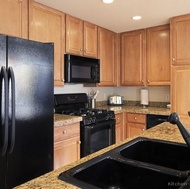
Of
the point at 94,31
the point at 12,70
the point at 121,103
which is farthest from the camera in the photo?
the point at 121,103

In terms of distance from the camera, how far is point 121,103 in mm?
3902

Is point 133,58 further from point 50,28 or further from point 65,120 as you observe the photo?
point 65,120

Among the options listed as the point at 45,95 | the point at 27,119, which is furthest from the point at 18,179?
the point at 45,95

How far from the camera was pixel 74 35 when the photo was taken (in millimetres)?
2832

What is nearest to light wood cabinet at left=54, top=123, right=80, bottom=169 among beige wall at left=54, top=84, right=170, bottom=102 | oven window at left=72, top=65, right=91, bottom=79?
oven window at left=72, top=65, right=91, bottom=79

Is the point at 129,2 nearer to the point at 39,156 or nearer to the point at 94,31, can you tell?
the point at 94,31

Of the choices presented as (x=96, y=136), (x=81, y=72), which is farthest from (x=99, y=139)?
(x=81, y=72)

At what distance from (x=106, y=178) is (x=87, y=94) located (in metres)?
2.61

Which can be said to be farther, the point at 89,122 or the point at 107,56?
the point at 107,56

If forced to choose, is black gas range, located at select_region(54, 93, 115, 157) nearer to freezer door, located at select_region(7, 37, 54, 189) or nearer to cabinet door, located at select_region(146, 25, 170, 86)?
freezer door, located at select_region(7, 37, 54, 189)

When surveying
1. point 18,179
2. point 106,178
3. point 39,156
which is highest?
point 106,178

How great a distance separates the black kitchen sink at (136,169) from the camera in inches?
31.0

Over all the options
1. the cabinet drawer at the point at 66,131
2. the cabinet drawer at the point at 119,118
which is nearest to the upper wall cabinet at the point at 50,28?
the cabinet drawer at the point at 66,131

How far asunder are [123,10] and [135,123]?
1.71m
